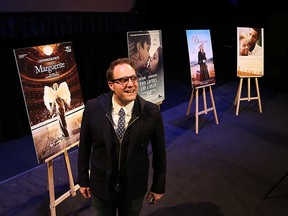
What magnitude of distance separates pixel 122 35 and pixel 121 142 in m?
3.88

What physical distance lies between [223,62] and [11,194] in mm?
7179

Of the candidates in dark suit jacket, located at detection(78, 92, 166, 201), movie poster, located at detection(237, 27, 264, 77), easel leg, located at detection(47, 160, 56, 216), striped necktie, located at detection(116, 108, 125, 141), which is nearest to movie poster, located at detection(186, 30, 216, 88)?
movie poster, located at detection(237, 27, 264, 77)

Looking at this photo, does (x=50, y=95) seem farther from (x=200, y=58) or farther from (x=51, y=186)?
(x=200, y=58)

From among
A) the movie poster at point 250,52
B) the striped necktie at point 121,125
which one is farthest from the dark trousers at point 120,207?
the movie poster at point 250,52

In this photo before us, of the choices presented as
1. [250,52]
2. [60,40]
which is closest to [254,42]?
[250,52]

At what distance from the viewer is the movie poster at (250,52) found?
190 inches

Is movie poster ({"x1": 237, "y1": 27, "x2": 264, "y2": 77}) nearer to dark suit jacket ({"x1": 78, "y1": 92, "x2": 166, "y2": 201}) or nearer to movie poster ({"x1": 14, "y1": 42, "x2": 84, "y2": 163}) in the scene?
movie poster ({"x1": 14, "y1": 42, "x2": 84, "y2": 163})

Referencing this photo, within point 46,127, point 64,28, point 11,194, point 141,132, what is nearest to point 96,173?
point 141,132

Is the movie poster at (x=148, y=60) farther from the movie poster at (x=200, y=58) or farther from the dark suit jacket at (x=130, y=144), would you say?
the dark suit jacket at (x=130, y=144)

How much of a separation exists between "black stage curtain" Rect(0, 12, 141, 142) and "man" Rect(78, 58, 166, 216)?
98.8 inches

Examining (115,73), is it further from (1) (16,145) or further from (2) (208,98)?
(2) (208,98)

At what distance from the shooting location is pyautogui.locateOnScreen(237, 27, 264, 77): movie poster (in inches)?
190

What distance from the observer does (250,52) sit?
492 cm

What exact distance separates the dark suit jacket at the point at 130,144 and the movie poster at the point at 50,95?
0.65 meters
